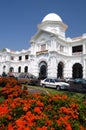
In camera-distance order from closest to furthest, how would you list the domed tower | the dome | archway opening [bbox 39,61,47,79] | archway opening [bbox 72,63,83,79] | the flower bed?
the flower bed
archway opening [bbox 39,61,47,79]
archway opening [bbox 72,63,83,79]
the domed tower
the dome

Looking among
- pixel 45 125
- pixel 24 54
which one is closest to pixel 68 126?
pixel 45 125

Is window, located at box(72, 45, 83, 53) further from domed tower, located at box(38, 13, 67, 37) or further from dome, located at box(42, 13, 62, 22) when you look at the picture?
dome, located at box(42, 13, 62, 22)

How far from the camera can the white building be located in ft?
145

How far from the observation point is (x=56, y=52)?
1737 inches

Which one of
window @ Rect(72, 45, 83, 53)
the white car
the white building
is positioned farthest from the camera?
window @ Rect(72, 45, 83, 53)

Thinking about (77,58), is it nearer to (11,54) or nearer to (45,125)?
(11,54)

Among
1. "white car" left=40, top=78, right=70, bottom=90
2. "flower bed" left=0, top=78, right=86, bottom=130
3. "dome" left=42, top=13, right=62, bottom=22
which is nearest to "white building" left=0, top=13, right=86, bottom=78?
"dome" left=42, top=13, right=62, bottom=22

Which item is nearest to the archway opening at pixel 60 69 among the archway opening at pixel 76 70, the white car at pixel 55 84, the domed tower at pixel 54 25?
the archway opening at pixel 76 70

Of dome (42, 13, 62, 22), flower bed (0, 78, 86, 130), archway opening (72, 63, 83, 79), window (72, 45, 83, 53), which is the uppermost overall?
dome (42, 13, 62, 22)

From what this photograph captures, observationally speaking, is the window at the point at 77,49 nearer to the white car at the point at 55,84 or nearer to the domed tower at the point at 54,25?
Result: the domed tower at the point at 54,25

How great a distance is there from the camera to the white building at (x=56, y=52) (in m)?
44.3

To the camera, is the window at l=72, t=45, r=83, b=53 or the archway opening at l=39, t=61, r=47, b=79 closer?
the window at l=72, t=45, r=83, b=53

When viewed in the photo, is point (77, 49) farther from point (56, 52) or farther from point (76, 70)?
point (56, 52)

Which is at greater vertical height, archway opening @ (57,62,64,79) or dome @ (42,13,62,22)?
dome @ (42,13,62,22)
